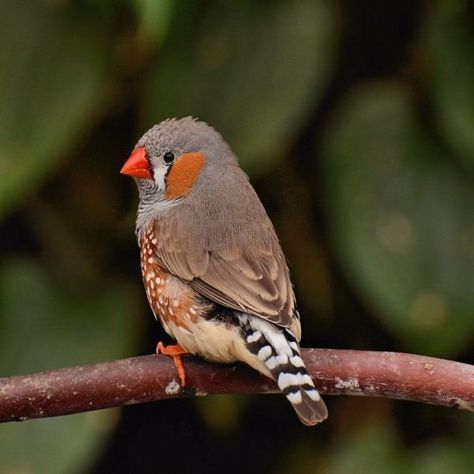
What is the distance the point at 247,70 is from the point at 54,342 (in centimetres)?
92

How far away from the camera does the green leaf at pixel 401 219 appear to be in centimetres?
302

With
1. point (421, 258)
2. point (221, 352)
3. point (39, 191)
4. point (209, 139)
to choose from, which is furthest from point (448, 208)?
point (39, 191)

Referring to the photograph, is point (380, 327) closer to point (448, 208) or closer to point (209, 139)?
point (448, 208)

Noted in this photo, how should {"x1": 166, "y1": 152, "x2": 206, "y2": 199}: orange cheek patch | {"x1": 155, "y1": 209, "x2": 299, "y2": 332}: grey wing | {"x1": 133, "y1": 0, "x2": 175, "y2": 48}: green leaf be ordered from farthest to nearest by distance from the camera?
1. {"x1": 166, "y1": 152, "x2": 206, "y2": 199}: orange cheek patch
2. {"x1": 133, "y1": 0, "x2": 175, "y2": 48}: green leaf
3. {"x1": 155, "y1": 209, "x2": 299, "y2": 332}: grey wing

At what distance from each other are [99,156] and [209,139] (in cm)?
69

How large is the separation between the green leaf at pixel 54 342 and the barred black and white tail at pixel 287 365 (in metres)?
0.85

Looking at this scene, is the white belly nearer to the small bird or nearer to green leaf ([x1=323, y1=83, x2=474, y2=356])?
the small bird

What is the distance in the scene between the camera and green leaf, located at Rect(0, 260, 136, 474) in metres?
3.09

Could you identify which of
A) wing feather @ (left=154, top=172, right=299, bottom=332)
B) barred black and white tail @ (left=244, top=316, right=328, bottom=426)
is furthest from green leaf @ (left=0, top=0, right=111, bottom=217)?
barred black and white tail @ (left=244, top=316, right=328, bottom=426)

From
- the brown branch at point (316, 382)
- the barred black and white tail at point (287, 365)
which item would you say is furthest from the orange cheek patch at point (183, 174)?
the brown branch at point (316, 382)

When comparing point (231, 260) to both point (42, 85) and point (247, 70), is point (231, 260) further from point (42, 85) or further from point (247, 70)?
point (42, 85)

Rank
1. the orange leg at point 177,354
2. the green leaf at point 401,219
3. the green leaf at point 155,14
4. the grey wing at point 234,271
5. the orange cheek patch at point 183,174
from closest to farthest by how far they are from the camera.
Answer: the orange leg at point 177,354
the grey wing at point 234,271
the green leaf at point 155,14
the orange cheek patch at point 183,174
the green leaf at point 401,219

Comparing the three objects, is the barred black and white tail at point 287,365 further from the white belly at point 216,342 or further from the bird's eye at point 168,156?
the bird's eye at point 168,156

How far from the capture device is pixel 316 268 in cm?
346
